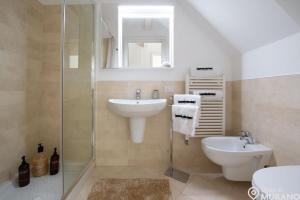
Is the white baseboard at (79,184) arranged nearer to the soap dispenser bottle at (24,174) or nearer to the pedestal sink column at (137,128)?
the soap dispenser bottle at (24,174)

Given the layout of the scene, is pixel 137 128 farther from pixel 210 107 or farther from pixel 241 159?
pixel 241 159

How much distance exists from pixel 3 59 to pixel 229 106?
8.04 ft

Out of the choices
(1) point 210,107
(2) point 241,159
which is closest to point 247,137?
(2) point 241,159

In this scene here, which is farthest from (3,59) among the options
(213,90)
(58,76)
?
(213,90)

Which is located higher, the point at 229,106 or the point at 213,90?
the point at 213,90

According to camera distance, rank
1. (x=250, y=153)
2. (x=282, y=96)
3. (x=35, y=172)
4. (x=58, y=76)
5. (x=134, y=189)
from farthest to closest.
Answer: (x=58, y=76) → (x=35, y=172) → (x=134, y=189) → (x=250, y=153) → (x=282, y=96)

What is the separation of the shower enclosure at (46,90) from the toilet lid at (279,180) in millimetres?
1437

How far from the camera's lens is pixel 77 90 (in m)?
1.82

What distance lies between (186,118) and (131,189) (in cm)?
86

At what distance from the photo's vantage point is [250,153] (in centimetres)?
151

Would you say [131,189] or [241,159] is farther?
[131,189]

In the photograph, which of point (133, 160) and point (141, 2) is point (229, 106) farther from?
point (141, 2)

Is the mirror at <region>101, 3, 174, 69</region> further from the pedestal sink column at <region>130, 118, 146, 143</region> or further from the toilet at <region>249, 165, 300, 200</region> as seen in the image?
the toilet at <region>249, 165, 300, 200</region>

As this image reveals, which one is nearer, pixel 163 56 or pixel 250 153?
pixel 250 153
